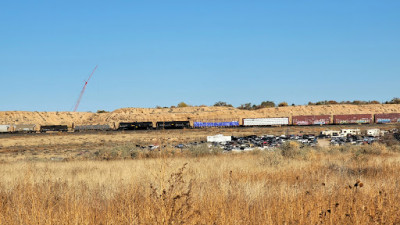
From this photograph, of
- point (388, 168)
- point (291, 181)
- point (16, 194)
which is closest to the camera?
point (16, 194)

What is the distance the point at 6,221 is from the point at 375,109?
142m

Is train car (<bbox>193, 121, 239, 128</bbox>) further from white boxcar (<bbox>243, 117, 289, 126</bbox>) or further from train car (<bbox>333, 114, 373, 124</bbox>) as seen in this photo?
train car (<bbox>333, 114, 373, 124</bbox>)

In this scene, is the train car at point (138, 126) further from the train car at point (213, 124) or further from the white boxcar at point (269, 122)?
the white boxcar at point (269, 122)

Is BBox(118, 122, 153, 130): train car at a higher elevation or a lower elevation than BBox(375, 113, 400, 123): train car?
lower

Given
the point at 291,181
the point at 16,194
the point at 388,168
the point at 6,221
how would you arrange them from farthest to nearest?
the point at 388,168 < the point at 291,181 < the point at 16,194 < the point at 6,221

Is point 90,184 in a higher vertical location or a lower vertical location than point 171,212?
lower

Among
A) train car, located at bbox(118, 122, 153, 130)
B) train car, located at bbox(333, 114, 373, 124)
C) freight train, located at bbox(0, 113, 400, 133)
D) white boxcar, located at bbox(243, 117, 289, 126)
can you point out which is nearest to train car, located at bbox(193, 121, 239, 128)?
freight train, located at bbox(0, 113, 400, 133)

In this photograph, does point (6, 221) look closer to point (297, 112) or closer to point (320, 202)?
point (320, 202)

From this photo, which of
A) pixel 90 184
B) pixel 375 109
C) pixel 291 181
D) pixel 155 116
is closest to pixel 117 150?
pixel 90 184

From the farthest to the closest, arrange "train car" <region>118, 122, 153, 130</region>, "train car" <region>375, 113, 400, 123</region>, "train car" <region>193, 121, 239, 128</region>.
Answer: "train car" <region>375, 113, 400, 123</region>, "train car" <region>193, 121, 239, 128</region>, "train car" <region>118, 122, 153, 130</region>

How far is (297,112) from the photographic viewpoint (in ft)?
445

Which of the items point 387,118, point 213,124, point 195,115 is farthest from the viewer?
point 195,115

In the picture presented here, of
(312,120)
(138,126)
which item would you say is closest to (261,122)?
(312,120)

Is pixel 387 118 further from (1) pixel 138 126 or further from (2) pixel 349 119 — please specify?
(1) pixel 138 126
